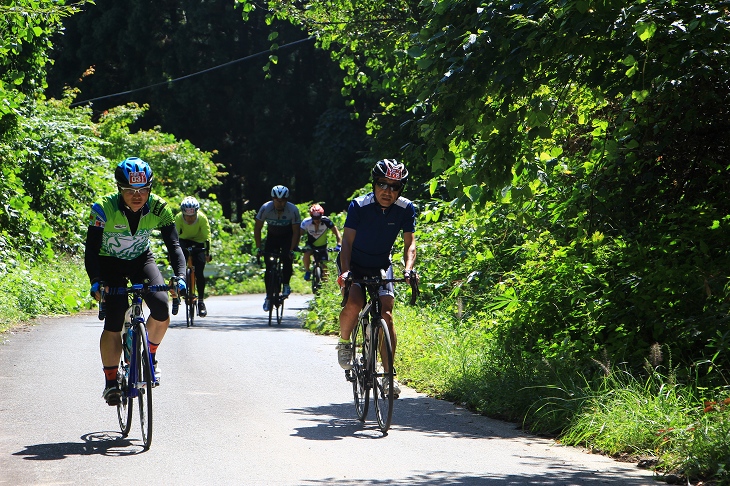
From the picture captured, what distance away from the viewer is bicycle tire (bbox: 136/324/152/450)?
696 cm

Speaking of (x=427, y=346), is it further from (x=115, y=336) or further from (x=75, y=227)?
(x=75, y=227)

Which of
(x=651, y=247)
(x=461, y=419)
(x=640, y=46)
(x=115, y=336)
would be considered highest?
(x=640, y=46)

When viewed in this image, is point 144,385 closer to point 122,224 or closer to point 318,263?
point 122,224

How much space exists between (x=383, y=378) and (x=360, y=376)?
0.46 m

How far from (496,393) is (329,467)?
9.14 feet

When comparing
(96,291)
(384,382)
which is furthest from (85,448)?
(384,382)

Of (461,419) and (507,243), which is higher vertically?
(507,243)

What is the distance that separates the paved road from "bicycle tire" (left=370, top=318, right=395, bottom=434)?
147mm

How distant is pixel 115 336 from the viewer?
7.61 meters

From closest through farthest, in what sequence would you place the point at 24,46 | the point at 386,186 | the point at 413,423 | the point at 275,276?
the point at 413,423 < the point at 386,186 < the point at 275,276 < the point at 24,46

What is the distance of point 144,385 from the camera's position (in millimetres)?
7031

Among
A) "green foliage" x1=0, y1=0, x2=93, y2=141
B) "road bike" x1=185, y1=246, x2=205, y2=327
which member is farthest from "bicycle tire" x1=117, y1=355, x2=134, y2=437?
"green foliage" x1=0, y1=0, x2=93, y2=141

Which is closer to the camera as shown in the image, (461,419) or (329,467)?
(329,467)

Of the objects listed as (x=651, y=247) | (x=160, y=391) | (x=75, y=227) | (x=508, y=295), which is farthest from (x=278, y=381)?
(x=75, y=227)
